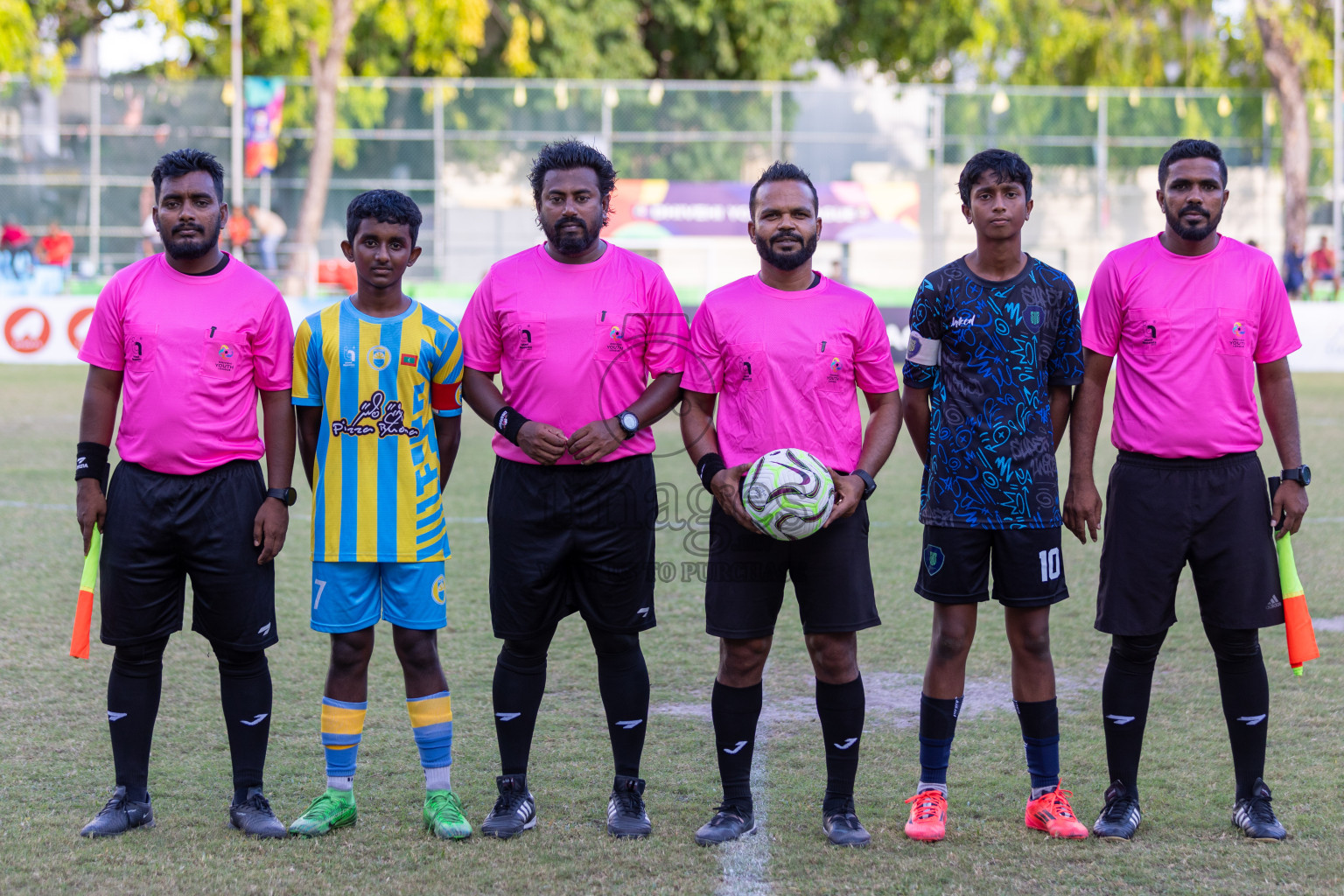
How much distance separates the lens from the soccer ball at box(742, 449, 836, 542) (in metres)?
4.16

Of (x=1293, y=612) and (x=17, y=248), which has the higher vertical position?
(x=17, y=248)

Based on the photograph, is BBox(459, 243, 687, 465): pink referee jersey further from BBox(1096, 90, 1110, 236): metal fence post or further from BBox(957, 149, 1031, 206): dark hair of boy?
BBox(1096, 90, 1110, 236): metal fence post

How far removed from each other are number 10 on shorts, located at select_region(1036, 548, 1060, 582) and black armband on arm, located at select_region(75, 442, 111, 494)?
2.89m

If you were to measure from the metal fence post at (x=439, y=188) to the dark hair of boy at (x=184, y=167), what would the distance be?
22768 millimetres

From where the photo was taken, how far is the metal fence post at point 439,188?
27109mm

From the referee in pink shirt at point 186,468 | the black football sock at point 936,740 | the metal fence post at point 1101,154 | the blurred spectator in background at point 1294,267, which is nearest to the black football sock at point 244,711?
the referee in pink shirt at point 186,468

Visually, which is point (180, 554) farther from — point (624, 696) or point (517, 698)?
point (624, 696)

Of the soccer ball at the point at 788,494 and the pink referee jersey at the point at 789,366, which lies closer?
the soccer ball at the point at 788,494

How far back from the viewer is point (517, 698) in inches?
177

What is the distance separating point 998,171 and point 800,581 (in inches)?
55.1

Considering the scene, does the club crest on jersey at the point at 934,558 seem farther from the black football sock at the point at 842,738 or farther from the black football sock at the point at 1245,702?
the black football sock at the point at 1245,702

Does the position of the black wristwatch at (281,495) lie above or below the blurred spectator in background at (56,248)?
below

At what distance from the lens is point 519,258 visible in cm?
455

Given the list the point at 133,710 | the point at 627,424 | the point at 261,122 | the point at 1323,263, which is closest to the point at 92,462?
the point at 133,710
